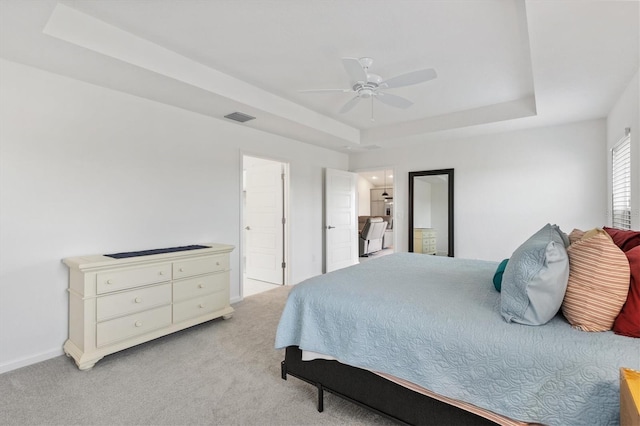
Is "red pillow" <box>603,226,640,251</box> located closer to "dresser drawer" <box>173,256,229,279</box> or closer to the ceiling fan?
the ceiling fan

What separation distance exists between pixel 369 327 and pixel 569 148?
4196mm

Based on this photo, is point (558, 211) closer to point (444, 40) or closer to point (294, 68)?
point (444, 40)

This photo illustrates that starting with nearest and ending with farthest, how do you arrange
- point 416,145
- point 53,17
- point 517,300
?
1. point 517,300
2. point 53,17
3. point 416,145

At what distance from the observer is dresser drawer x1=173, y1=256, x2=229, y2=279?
9.78ft

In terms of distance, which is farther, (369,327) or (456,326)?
(369,327)

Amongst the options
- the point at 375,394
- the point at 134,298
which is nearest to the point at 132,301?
the point at 134,298

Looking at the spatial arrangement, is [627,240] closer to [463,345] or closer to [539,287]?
[539,287]

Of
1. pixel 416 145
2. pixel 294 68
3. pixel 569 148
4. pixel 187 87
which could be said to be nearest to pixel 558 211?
pixel 569 148

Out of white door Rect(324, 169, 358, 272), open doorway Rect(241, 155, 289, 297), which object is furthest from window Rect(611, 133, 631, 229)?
open doorway Rect(241, 155, 289, 297)

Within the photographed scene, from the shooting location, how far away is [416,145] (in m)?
5.32

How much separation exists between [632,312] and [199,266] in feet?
10.4

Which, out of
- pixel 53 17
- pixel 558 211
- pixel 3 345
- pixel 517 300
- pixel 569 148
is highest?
pixel 53 17

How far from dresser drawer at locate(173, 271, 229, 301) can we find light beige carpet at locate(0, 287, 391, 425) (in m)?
0.45

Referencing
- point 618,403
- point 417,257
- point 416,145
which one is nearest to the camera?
point 618,403
